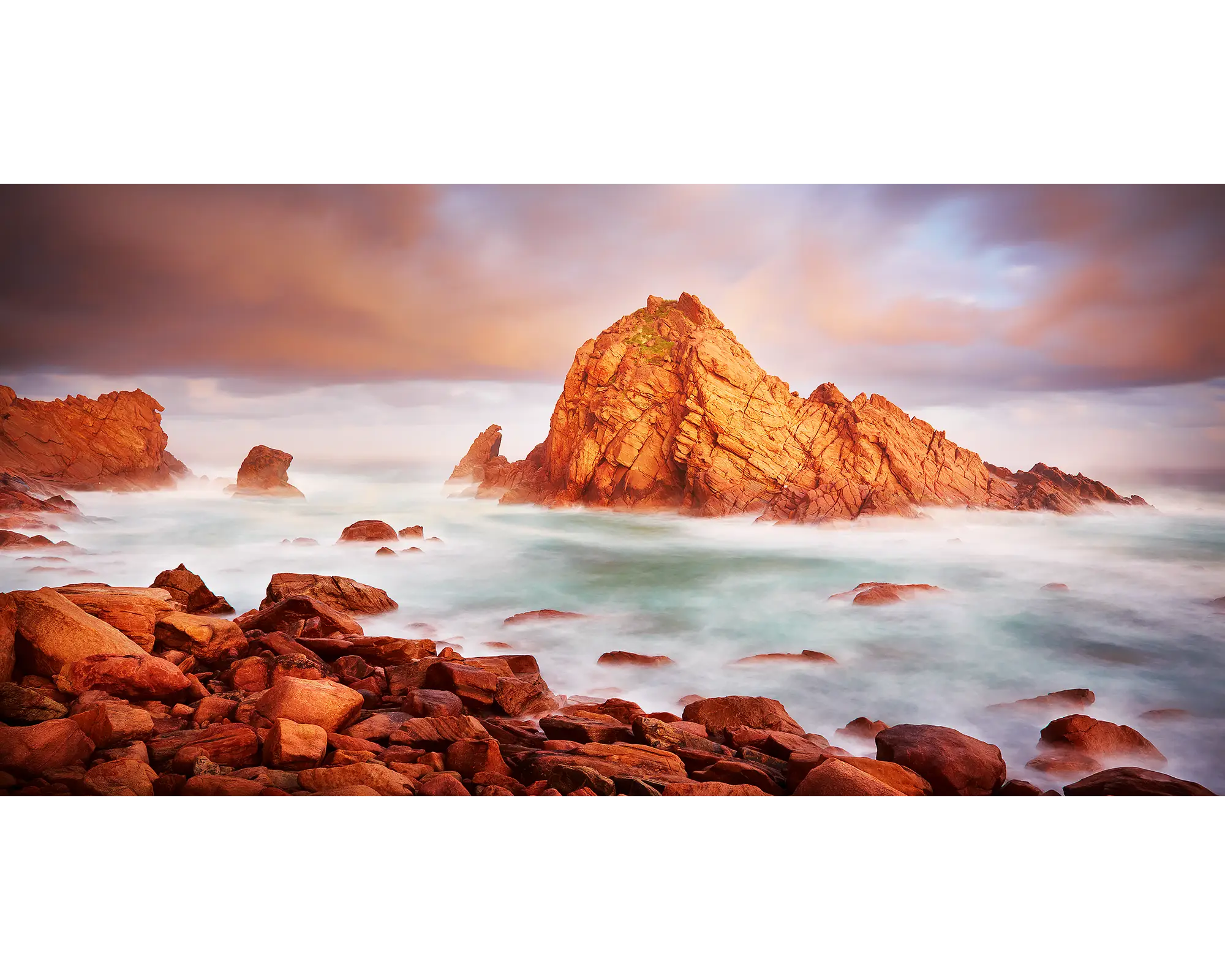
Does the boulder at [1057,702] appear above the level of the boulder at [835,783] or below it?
above

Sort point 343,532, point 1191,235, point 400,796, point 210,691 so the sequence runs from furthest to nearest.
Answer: point 343,532 → point 1191,235 → point 210,691 → point 400,796

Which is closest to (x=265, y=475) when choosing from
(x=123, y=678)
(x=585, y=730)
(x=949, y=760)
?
(x=123, y=678)

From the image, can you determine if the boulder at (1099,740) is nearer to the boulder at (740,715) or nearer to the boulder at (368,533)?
the boulder at (740,715)

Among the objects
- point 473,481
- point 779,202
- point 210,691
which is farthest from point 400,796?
point 779,202

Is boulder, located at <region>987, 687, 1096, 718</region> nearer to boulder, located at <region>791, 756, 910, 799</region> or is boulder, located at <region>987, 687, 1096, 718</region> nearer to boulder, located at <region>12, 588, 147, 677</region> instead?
boulder, located at <region>791, 756, 910, 799</region>

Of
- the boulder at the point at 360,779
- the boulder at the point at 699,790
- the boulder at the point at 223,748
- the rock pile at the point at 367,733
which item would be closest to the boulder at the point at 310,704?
the rock pile at the point at 367,733

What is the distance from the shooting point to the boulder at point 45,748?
362 centimetres

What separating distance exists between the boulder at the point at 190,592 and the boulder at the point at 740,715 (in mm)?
3278

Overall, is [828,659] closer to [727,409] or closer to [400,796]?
[727,409]

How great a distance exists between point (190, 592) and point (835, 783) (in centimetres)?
426

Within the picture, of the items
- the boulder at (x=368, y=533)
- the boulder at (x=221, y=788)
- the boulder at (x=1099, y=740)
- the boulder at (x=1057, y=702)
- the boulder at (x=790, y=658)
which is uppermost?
the boulder at (x=368, y=533)

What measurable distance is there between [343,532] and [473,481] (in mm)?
986

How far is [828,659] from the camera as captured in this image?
15.1 ft

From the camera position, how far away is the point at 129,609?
438 cm
